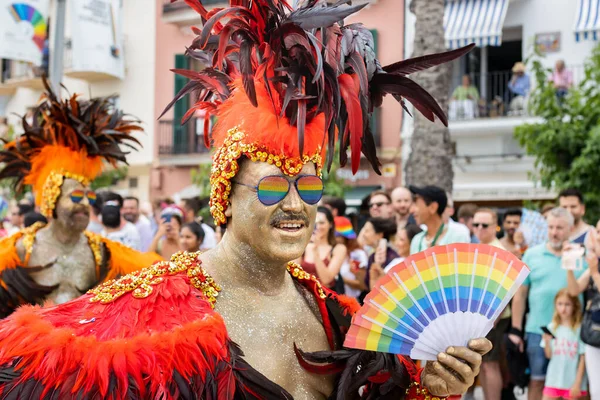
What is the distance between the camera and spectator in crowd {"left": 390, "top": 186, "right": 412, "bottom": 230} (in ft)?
26.0

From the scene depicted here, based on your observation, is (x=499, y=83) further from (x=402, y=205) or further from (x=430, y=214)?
(x=430, y=214)

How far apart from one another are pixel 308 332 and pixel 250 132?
30.5 inches

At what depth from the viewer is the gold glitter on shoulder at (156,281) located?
2729 millimetres

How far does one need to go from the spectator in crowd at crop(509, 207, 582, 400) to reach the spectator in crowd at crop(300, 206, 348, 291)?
1.53m

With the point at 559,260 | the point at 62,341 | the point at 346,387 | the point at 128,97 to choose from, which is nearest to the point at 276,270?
the point at 346,387

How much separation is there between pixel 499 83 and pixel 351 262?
11.9 meters

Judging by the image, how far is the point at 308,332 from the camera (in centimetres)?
305

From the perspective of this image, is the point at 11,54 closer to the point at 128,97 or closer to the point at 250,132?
the point at 250,132

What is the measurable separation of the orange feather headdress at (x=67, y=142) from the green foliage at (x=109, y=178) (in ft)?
45.4

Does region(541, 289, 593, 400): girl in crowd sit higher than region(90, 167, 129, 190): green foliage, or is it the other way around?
region(90, 167, 129, 190): green foliage

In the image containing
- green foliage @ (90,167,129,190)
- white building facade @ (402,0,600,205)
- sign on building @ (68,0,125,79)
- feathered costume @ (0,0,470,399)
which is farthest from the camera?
green foliage @ (90,167,129,190)

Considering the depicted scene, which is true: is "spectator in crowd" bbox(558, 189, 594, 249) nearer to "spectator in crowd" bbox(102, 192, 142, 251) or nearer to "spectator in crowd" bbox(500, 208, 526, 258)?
"spectator in crowd" bbox(500, 208, 526, 258)

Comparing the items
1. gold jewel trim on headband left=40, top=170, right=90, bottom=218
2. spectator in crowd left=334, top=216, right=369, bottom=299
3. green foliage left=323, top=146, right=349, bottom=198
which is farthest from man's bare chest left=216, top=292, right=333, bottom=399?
green foliage left=323, top=146, right=349, bottom=198

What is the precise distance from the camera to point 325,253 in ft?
23.5
